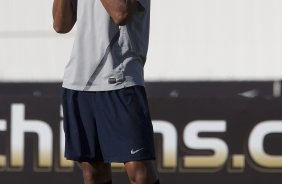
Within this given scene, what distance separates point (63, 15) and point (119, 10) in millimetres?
370

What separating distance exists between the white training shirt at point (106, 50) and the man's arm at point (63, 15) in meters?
0.06

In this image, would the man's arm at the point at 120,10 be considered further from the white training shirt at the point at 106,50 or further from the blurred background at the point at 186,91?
the blurred background at the point at 186,91

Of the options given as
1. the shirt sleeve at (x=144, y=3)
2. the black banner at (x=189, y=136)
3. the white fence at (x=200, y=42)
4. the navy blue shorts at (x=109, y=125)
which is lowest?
the black banner at (x=189, y=136)

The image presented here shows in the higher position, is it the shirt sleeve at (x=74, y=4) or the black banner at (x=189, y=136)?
the shirt sleeve at (x=74, y=4)

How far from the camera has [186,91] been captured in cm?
544

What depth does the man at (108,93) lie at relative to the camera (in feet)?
10.6

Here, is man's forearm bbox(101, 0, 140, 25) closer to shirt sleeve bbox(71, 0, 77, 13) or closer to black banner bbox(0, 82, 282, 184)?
shirt sleeve bbox(71, 0, 77, 13)

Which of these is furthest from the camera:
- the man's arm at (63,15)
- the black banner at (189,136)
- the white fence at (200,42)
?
the white fence at (200,42)

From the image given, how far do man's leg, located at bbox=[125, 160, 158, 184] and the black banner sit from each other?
2.00 meters

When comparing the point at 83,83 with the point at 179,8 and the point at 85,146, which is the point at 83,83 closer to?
the point at 85,146

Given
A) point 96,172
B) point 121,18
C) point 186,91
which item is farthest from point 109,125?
point 186,91

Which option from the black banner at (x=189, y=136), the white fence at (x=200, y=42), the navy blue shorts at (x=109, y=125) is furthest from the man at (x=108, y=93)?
the white fence at (x=200, y=42)

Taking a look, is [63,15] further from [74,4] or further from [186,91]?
[186,91]

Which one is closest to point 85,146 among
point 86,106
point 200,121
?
point 86,106
